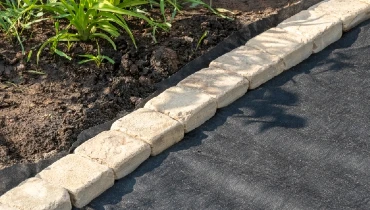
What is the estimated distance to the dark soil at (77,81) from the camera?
3105mm

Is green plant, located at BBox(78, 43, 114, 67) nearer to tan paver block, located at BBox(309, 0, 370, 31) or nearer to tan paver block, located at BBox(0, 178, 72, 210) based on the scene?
tan paver block, located at BBox(0, 178, 72, 210)

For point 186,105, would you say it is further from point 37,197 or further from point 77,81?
point 37,197

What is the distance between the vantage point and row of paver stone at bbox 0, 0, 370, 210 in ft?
9.28

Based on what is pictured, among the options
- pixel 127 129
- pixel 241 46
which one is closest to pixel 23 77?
pixel 127 129

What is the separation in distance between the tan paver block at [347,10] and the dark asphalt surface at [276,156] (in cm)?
40

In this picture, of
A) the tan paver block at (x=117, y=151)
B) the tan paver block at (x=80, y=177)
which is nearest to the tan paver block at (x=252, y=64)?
the tan paver block at (x=117, y=151)

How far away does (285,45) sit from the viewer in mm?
3641

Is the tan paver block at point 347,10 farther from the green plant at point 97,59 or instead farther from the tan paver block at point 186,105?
the green plant at point 97,59

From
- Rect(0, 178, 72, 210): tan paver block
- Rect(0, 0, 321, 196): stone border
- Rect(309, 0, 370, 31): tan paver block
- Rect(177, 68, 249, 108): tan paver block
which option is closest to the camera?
Rect(0, 178, 72, 210): tan paver block

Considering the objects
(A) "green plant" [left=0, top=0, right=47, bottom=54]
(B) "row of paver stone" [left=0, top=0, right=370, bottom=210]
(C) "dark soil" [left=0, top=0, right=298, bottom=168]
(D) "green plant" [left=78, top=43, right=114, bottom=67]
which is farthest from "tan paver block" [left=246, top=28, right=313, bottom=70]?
(A) "green plant" [left=0, top=0, right=47, bottom=54]

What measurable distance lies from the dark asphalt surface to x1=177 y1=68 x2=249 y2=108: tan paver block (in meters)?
0.04

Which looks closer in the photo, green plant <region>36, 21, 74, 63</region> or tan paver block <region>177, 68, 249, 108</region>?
tan paver block <region>177, 68, 249, 108</region>

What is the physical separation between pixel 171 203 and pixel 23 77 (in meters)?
1.05

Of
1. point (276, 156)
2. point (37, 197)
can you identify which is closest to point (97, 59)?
point (37, 197)
